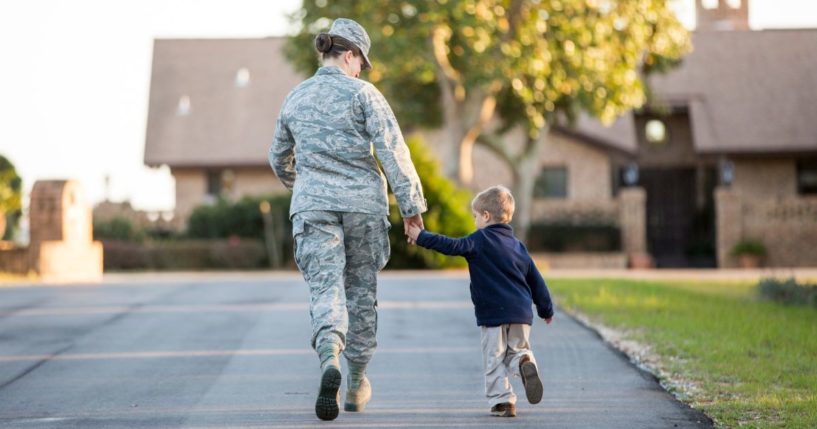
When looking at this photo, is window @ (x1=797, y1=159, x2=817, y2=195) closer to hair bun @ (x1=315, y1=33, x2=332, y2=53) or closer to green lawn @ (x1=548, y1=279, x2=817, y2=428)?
green lawn @ (x1=548, y1=279, x2=817, y2=428)

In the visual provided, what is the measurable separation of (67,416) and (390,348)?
3616mm

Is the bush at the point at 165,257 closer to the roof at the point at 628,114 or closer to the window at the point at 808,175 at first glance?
the roof at the point at 628,114

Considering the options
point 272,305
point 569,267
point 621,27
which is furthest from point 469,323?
point 569,267

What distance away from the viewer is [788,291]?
668 inches

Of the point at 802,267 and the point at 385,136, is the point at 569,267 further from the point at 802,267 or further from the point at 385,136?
the point at 385,136

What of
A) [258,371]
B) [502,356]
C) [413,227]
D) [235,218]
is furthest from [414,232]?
[235,218]

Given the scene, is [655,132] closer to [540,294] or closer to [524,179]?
[524,179]

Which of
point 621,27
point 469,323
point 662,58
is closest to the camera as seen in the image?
point 469,323

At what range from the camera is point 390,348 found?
1072 cm

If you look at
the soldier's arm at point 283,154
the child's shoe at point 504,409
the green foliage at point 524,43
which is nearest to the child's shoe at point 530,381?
the child's shoe at point 504,409

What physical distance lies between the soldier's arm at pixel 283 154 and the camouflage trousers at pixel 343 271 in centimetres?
47

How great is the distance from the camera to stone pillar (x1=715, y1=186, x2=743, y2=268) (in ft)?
113

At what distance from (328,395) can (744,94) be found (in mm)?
36234

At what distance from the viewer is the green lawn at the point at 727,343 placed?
7664 millimetres
